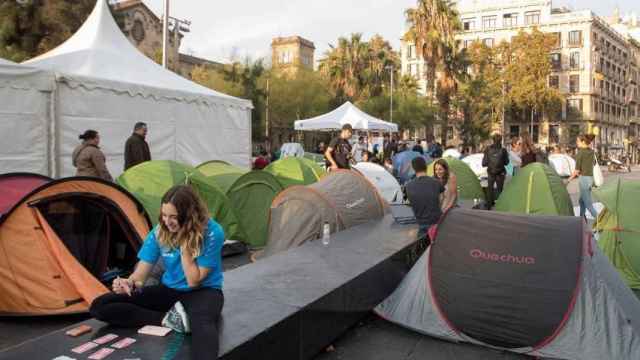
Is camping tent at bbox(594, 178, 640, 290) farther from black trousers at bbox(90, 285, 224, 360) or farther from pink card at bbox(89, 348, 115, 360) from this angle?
pink card at bbox(89, 348, 115, 360)

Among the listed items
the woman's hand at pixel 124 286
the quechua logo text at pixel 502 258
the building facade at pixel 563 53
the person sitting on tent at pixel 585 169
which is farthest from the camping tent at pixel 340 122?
the building facade at pixel 563 53

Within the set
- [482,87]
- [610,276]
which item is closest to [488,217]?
[610,276]

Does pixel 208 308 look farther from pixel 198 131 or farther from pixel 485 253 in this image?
pixel 198 131

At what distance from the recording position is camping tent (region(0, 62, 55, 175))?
10.4m

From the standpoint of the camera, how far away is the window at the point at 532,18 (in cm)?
7144

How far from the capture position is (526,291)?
193 inches

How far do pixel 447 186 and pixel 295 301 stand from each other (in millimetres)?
4725

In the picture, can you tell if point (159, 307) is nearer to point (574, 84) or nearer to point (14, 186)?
point (14, 186)

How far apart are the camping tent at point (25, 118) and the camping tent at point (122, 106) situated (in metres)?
0.06

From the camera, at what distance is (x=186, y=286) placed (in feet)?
13.0

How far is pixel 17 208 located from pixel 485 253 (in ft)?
15.1

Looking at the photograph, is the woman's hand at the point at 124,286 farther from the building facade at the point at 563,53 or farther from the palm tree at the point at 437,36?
the building facade at the point at 563,53

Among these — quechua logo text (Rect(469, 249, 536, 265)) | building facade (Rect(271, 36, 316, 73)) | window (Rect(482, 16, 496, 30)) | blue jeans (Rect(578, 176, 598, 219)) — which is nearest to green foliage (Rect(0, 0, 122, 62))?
blue jeans (Rect(578, 176, 598, 219))

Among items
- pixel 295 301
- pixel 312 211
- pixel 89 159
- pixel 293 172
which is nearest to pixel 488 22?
pixel 293 172
